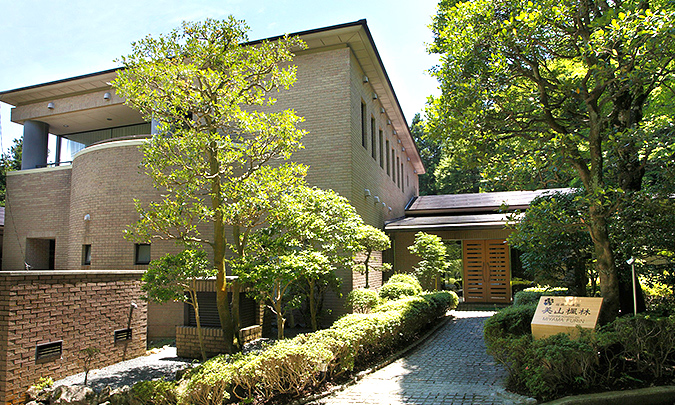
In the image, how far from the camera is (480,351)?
8.92m

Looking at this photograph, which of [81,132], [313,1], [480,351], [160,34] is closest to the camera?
[160,34]

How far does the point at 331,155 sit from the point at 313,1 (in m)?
4.41

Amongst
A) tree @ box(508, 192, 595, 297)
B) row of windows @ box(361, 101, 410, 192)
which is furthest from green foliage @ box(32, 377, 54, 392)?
row of windows @ box(361, 101, 410, 192)

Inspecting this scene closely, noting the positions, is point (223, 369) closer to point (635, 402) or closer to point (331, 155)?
point (635, 402)

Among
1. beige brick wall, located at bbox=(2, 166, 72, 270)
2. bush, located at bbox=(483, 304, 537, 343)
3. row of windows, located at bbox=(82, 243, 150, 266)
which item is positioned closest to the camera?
bush, located at bbox=(483, 304, 537, 343)

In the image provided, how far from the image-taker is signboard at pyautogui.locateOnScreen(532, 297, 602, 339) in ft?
21.0

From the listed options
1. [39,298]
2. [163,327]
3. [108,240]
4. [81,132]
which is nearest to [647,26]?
[39,298]

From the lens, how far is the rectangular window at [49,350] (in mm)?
7516

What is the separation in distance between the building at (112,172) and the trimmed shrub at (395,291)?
3.32 feet

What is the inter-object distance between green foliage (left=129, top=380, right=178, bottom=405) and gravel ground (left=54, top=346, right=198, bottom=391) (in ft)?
6.67

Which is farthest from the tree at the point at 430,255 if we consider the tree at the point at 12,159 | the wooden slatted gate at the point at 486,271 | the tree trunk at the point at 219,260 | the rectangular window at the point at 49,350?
the tree at the point at 12,159

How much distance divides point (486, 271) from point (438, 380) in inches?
439

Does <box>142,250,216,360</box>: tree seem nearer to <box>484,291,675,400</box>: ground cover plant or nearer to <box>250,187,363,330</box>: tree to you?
<box>250,187,363,330</box>: tree

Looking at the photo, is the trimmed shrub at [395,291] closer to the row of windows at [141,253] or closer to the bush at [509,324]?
the bush at [509,324]
